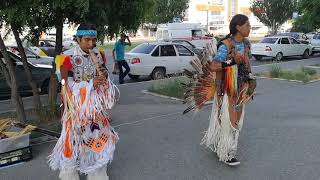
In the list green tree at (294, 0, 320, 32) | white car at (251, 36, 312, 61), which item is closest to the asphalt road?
green tree at (294, 0, 320, 32)

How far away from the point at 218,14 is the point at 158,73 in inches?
2889

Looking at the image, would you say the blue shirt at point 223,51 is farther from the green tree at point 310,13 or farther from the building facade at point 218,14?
the building facade at point 218,14

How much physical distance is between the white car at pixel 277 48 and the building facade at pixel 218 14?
51024 mm

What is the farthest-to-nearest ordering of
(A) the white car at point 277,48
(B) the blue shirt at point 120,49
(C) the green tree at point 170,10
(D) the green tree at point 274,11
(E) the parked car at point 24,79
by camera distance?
(D) the green tree at point 274,11, (C) the green tree at point 170,10, (A) the white car at point 277,48, (B) the blue shirt at point 120,49, (E) the parked car at point 24,79

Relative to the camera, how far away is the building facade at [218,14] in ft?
264

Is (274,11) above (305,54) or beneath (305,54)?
above

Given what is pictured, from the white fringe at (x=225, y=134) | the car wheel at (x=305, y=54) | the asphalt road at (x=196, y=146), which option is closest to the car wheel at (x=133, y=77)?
the asphalt road at (x=196, y=146)

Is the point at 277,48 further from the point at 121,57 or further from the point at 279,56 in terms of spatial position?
the point at 121,57

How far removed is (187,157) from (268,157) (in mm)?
1055

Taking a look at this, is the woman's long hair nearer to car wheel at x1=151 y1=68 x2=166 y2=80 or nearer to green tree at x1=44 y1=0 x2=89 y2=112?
green tree at x1=44 y1=0 x2=89 y2=112

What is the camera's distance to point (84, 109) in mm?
4680

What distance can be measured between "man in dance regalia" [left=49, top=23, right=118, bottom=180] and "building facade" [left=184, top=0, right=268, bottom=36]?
2926 inches

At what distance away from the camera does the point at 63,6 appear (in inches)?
266

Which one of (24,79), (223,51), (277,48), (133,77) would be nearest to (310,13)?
(277,48)
